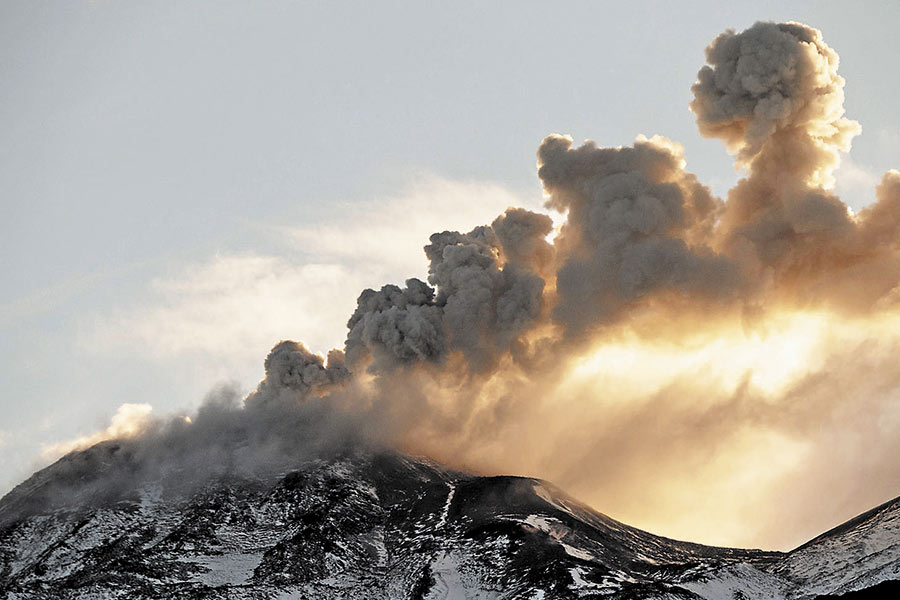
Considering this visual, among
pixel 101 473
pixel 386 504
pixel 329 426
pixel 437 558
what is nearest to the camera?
pixel 437 558

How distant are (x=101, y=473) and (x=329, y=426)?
29.5m

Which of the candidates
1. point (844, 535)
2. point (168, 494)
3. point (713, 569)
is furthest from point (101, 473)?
point (844, 535)

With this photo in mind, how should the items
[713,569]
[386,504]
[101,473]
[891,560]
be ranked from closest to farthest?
[891,560], [713,569], [386,504], [101,473]

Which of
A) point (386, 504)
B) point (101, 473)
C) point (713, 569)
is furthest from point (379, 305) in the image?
point (713, 569)

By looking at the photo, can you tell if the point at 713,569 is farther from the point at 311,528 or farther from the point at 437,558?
the point at 311,528

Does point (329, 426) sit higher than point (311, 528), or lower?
higher

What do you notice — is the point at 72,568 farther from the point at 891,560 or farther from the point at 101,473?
the point at 891,560

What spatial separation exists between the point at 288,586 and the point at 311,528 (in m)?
13.4

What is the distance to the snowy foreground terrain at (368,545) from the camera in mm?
86625

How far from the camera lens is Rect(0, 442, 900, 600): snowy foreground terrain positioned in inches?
3410

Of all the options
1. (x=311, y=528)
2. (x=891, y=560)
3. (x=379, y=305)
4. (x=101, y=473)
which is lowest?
(x=891, y=560)

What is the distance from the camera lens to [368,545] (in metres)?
103

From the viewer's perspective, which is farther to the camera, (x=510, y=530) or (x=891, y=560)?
(x=510, y=530)

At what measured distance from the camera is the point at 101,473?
123688 mm
